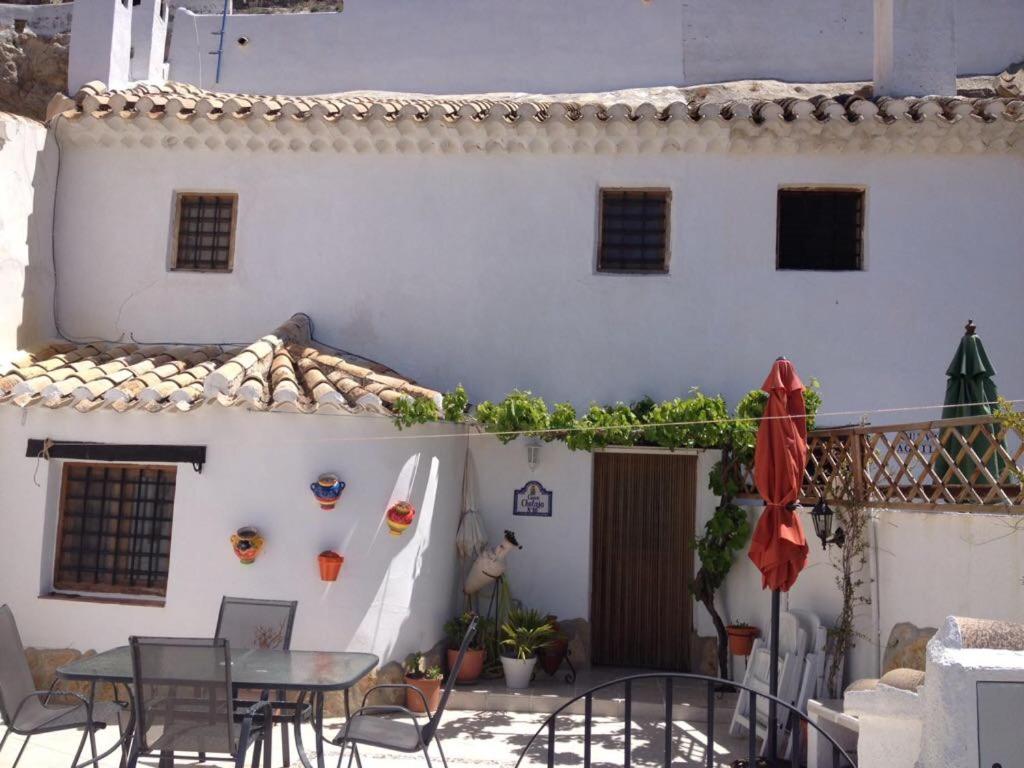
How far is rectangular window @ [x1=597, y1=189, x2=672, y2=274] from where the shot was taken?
1155 cm

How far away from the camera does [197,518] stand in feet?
30.2

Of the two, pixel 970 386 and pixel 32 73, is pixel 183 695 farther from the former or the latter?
pixel 32 73

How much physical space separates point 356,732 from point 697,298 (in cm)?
676

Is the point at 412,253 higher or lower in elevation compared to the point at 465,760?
higher

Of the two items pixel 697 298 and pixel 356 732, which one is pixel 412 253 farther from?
pixel 356 732

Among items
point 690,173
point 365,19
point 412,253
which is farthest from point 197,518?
point 365,19

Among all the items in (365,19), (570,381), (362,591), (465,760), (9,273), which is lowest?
(465,760)

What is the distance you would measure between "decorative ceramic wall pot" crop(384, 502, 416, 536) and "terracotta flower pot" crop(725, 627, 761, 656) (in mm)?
3613

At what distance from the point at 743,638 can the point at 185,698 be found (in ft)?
20.2

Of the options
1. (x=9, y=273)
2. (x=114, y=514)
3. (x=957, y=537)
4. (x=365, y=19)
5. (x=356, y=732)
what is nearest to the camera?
(x=356, y=732)

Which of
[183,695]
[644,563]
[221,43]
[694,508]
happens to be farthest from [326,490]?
[221,43]

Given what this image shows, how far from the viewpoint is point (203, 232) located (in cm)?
1197

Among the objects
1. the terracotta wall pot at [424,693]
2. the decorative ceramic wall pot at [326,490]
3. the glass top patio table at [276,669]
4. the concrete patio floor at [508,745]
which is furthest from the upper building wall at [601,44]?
the glass top patio table at [276,669]

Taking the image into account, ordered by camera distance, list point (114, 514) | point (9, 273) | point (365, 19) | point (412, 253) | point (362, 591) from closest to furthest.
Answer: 1. point (362, 591)
2. point (114, 514)
3. point (9, 273)
4. point (412, 253)
5. point (365, 19)
